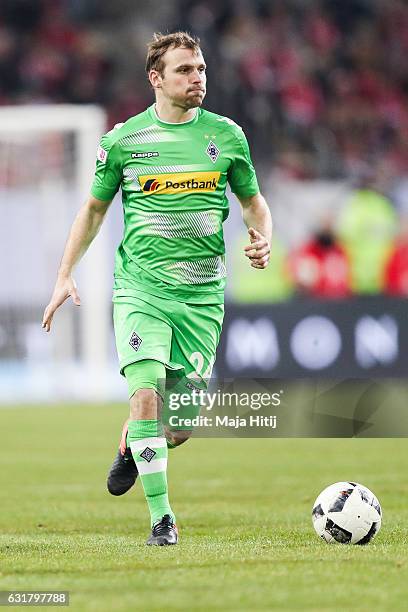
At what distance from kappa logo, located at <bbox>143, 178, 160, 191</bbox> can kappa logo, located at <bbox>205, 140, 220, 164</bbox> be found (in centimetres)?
30

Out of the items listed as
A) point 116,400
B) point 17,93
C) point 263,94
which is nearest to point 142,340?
point 116,400

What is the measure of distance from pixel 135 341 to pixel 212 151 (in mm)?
1048

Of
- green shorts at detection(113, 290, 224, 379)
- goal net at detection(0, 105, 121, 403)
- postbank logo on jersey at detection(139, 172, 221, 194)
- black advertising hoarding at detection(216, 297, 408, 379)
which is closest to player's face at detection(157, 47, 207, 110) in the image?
postbank logo on jersey at detection(139, 172, 221, 194)

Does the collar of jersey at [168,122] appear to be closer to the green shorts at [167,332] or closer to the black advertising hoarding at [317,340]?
the green shorts at [167,332]

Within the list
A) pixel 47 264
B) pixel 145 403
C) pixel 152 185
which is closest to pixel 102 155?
pixel 152 185

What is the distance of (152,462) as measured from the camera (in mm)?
6617

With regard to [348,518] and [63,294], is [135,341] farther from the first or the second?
[348,518]

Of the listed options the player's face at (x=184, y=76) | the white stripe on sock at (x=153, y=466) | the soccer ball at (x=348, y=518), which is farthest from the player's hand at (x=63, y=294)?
the soccer ball at (x=348, y=518)

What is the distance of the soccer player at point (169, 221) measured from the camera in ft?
22.2

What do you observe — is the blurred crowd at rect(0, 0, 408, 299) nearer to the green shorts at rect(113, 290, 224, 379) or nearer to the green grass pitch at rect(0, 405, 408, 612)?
the green grass pitch at rect(0, 405, 408, 612)

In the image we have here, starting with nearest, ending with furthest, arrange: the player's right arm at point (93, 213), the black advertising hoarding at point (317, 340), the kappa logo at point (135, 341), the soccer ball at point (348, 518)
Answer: the soccer ball at point (348, 518), the kappa logo at point (135, 341), the player's right arm at point (93, 213), the black advertising hoarding at point (317, 340)

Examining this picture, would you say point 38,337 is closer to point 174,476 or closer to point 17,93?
point 17,93

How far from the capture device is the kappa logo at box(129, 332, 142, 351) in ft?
21.9

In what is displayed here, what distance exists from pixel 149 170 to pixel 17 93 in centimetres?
1697
